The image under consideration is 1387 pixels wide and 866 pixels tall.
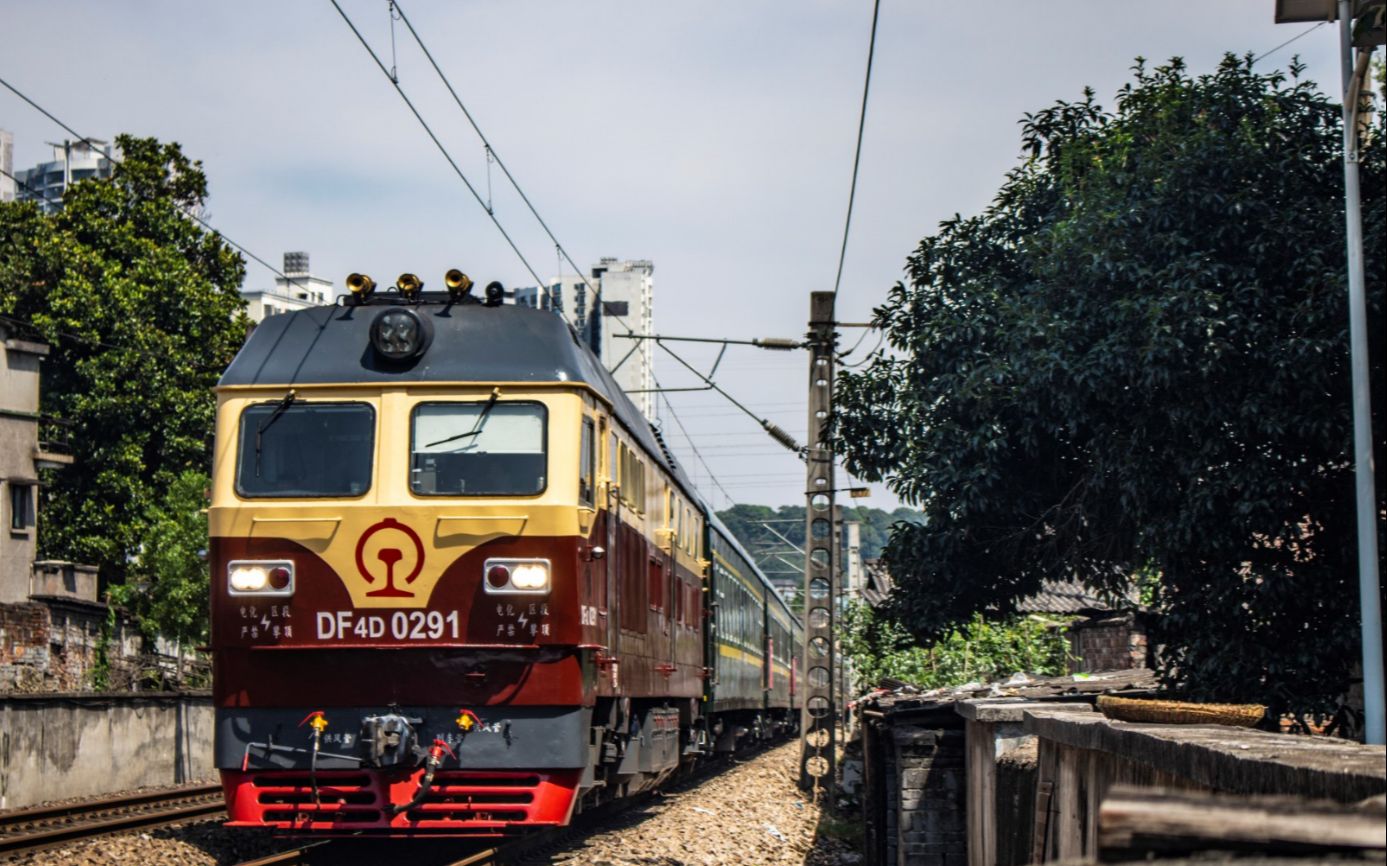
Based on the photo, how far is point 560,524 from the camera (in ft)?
33.4

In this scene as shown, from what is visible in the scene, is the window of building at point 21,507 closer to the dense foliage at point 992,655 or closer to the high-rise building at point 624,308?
the dense foliage at point 992,655

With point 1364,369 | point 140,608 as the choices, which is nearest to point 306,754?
point 1364,369

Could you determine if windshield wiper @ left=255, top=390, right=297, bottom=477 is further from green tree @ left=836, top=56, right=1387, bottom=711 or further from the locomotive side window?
green tree @ left=836, top=56, right=1387, bottom=711

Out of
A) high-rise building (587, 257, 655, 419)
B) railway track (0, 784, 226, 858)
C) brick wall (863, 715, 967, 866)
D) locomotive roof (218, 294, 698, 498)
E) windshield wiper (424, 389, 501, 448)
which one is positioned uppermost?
high-rise building (587, 257, 655, 419)

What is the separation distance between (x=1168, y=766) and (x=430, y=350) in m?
Answer: 6.71

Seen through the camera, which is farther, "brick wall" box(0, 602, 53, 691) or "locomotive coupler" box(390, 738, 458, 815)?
"brick wall" box(0, 602, 53, 691)

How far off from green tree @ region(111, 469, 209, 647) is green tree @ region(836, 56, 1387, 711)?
17.8 m

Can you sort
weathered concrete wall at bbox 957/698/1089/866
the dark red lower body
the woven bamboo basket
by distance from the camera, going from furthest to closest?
the dark red lower body → weathered concrete wall at bbox 957/698/1089/866 → the woven bamboo basket

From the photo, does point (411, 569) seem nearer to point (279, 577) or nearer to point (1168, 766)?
point (279, 577)

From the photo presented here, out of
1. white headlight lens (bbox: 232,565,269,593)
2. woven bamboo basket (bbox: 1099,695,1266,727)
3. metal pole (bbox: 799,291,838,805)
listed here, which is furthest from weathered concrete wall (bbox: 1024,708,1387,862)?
metal pole (bbox: 799,291,838,805)

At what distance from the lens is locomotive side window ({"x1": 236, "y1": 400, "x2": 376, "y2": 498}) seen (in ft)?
34.2

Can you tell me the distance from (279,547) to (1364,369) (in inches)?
330

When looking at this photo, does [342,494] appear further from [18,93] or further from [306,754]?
[18,93]

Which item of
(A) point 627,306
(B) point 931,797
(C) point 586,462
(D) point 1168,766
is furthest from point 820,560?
(A) point 627,306
